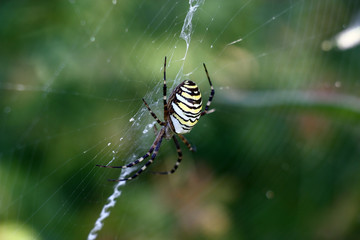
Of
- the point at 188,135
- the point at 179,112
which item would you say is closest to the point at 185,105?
the point at 179,112

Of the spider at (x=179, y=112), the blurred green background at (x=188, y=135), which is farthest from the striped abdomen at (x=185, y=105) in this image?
the blurred green background at (x=188, y=135)

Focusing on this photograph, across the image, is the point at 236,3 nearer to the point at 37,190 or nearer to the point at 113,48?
the point at 113,48

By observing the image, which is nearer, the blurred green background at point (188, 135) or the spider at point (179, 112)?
the spider at point (179, 112)

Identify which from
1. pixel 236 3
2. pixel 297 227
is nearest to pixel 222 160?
pixel 297 227

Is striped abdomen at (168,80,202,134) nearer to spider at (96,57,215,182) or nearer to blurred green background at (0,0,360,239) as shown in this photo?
spider at (96,57,215,182)

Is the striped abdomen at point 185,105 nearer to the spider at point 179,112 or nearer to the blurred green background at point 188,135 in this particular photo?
the spider at point 179,112
